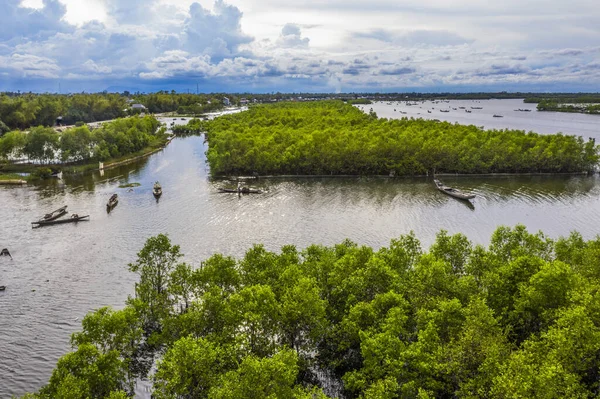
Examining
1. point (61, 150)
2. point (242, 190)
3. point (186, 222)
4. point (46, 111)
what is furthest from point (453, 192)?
point (46, 111)

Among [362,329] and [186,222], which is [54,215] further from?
[362,329]

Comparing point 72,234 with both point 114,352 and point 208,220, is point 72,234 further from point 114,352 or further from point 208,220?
point 114,352

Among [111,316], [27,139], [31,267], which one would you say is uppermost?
[27,139]

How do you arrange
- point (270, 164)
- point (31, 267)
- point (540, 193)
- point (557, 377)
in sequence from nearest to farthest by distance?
point (557, 377), point (31, 267), point (540, 193), point (270, 164)

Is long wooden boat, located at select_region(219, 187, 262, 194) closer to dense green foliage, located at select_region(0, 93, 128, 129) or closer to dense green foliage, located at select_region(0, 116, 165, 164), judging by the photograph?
dense green foliage, located at select_region(0, 116, 165, 164)

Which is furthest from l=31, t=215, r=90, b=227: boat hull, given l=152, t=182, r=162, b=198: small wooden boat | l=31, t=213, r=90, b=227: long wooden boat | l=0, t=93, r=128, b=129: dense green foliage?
l=0, t=93, r=128, b=129: dense green foliage

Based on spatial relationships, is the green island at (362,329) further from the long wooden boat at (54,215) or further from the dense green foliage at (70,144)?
the dense green foliage at (70,144)

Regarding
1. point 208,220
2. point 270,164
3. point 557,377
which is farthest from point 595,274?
point 270,164

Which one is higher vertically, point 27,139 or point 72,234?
point 27,139

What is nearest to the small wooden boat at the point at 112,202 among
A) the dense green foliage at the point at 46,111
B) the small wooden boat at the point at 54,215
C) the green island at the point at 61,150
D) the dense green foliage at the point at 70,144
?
the small wooden boat at the point at 54,215
